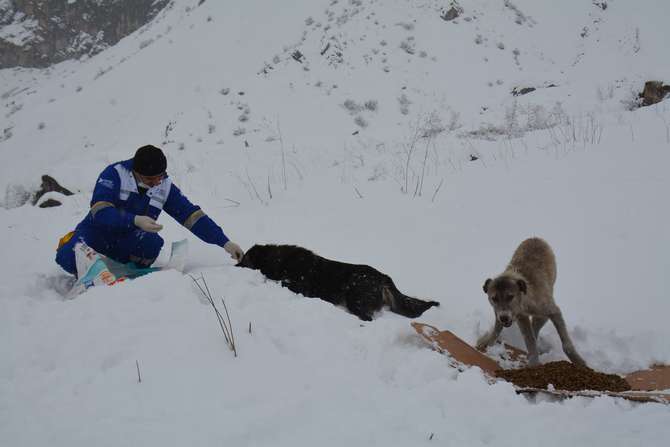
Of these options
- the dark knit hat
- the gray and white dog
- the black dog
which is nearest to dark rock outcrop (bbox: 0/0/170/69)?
the dark knit hat

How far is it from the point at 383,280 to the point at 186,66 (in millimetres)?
15940

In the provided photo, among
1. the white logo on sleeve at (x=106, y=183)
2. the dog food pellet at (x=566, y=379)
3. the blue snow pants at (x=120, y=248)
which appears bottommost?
the dog food pellet at (x=566, y=379)

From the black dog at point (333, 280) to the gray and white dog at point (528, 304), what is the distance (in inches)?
19.7

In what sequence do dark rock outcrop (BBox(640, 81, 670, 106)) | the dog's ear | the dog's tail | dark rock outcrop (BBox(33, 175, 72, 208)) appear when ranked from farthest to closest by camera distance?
dark rock outcrop (BBox(33, 175, 72, 208)) < dark rock outcrop (BBox(640, 81, 670, 106)) < the dog's tail < the dog's ear

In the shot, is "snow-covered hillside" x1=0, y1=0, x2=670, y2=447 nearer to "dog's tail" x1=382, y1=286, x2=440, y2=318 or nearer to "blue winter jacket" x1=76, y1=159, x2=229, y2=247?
"dog's tail" x1=382, y1=286, x2=440, y2=318

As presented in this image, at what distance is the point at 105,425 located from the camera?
5.77 feet

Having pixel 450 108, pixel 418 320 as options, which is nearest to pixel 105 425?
pixel 418 320

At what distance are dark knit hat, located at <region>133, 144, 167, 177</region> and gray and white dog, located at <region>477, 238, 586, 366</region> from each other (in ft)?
9.82

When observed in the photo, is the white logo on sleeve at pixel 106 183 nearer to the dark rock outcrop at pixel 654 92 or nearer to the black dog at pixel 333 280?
the black dog at pixel 333 280

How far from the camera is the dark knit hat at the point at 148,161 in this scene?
3771 mm

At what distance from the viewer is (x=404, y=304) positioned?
141 inches

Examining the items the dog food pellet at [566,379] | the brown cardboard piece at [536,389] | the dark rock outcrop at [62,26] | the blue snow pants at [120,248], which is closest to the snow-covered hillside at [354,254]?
the brown cardboard piece at [536,389]

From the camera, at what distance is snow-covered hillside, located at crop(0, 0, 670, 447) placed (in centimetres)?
185

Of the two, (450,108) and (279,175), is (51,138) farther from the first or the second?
(450,108)
